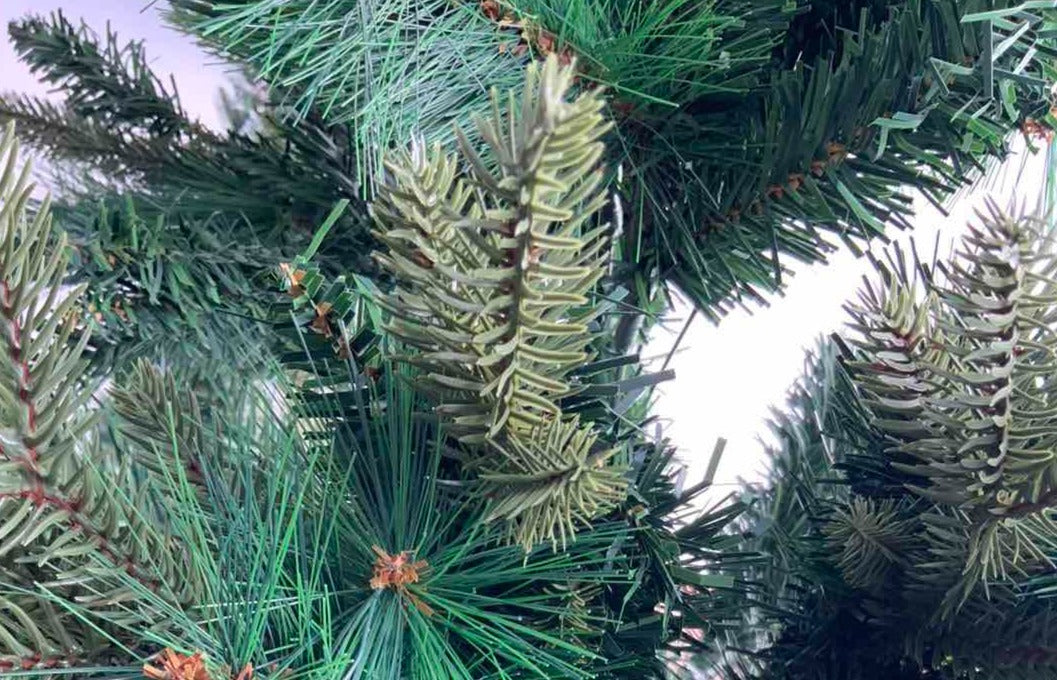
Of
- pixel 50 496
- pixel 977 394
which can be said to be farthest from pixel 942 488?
pixel 50 496

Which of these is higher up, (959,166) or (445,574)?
(959,166)

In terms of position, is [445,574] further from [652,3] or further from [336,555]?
[652,3]

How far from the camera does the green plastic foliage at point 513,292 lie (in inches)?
4.2

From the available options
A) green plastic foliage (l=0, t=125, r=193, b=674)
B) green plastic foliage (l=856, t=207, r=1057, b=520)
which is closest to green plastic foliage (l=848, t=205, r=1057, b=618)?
green plastic foliage (l=856, t=207, r=1057, b=520)

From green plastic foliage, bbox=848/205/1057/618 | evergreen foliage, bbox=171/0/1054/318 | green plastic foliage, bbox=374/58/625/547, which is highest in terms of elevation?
evergreen foliage, bbox=171/0/1054/318

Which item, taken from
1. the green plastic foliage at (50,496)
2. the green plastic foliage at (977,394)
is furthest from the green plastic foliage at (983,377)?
the green plastic foliage at (50,496)

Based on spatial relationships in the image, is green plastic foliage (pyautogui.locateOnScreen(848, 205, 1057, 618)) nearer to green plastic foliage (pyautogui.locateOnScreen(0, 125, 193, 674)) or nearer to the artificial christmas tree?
the artificial christmas tree

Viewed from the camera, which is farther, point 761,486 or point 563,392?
point 761,486

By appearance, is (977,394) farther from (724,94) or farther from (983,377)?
(724,94)

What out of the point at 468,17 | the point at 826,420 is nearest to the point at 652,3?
the point at 468,17

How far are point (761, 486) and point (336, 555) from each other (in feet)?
0.65

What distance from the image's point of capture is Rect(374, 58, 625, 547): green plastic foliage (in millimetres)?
107

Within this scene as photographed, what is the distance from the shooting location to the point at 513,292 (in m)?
0.12

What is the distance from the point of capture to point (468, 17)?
0.23 m
